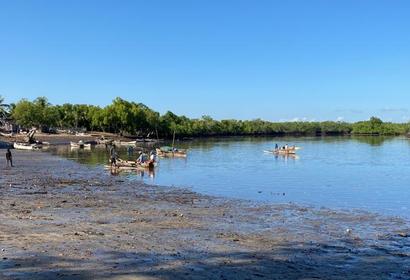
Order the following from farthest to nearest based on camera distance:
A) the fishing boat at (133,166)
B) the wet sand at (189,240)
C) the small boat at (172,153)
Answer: the small boat at (172,153) → the fishing boat at (133,166) → the wet sand at (189,240)

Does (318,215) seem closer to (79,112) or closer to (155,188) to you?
(155,188)

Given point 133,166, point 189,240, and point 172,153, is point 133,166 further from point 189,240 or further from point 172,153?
point 189,240

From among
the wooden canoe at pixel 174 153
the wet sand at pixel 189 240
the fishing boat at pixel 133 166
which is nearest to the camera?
the wet sand at pixel 189 240

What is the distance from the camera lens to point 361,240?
18.7m

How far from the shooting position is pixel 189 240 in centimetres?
1727

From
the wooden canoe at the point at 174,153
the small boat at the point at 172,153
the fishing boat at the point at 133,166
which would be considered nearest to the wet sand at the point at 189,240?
the fishing boat at the point at 133,166

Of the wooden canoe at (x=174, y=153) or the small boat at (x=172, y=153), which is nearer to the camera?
the wooden canoe at (x=174, y=153)

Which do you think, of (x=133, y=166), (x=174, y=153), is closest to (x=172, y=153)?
(x=174, y=153)

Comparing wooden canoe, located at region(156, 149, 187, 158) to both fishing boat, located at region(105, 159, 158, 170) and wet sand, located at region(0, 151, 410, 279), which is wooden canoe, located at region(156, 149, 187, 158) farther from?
wet sand, located at region(0, 151, 410, 279)

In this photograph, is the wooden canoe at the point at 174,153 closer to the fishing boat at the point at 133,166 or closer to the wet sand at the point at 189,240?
the fishing boat at the point at 133,166

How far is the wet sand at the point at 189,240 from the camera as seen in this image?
13.2 metres

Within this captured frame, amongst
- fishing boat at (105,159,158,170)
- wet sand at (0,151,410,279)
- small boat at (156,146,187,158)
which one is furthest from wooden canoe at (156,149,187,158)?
wet sand at (0,151,410,279)

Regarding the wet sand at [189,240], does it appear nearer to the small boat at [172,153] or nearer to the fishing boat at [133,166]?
the fishing boat at [133,166]

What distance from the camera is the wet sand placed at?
13.2 m
